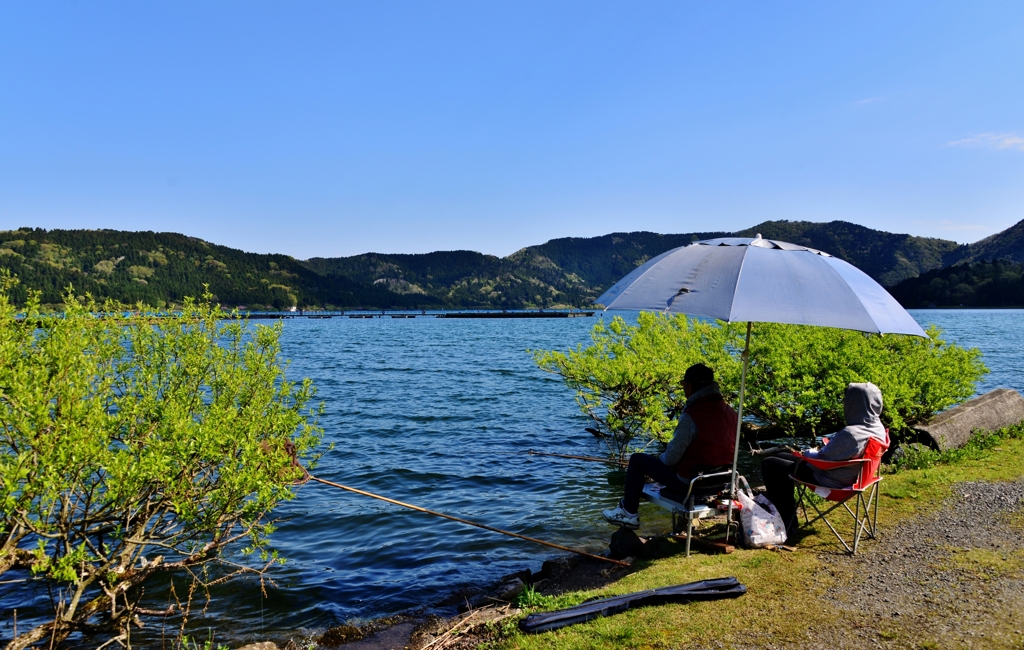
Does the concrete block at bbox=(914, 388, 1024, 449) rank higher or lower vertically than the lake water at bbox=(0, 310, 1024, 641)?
higher

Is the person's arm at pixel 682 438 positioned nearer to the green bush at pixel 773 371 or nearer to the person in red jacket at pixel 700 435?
the person in red jacket at pixel 700 435

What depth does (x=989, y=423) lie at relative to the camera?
12.8 m

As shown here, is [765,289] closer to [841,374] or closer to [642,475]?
[642,475]

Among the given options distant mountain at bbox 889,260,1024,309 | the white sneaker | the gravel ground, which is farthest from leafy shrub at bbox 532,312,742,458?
distant mountain at bbox 889,260,1024,309

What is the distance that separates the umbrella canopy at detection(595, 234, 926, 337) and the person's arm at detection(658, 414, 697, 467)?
5.31 feet

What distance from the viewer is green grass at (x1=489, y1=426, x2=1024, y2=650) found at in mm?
5164

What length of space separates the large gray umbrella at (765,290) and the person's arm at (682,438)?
64 centimetres

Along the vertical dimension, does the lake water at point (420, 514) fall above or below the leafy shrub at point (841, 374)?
below

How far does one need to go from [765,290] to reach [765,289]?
0.01 meters

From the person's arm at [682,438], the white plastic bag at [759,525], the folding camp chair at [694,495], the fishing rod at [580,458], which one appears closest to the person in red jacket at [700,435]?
the person's arm at [682,438]

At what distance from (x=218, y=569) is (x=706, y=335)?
11.7 m

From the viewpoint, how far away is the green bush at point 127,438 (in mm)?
5312

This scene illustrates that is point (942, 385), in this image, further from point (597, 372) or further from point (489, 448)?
point (489, 448)

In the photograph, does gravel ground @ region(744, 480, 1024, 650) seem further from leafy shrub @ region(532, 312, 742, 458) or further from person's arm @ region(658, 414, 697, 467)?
leafy shrub @ region(532, 312, 742, 458)
